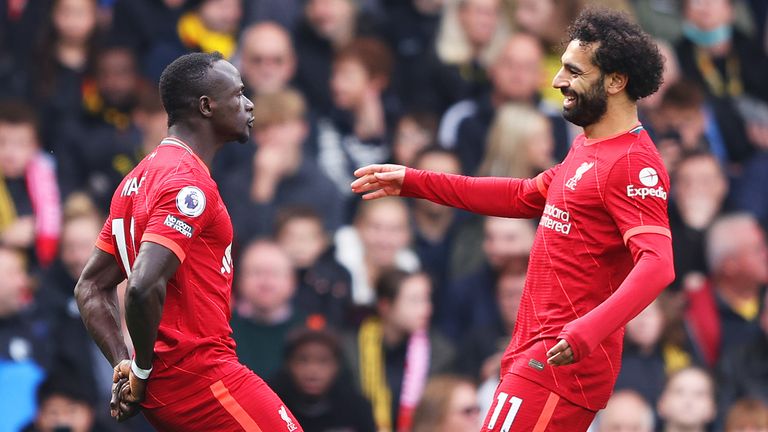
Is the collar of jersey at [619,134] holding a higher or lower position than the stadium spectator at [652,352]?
higher

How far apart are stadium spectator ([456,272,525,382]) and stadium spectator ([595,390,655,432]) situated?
79 centimetres

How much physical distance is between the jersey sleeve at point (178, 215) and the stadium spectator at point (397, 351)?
3970 mm

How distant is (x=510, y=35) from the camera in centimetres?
1150

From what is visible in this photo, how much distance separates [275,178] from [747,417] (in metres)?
3.64

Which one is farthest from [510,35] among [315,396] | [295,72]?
[315,396]

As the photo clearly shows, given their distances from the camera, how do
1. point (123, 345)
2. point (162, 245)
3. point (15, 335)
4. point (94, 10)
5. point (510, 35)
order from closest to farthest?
point (162, 245) → point (123, 345) → point (15, 335) → point (94, 10) → point (510, 35)

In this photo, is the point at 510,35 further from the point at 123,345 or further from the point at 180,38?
the point at 123,345

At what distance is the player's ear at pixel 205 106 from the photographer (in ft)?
19.0

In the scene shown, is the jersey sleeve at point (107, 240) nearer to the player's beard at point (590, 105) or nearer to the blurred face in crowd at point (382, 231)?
the player's beard at point (590, 105)

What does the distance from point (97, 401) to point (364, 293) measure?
1.94 meters

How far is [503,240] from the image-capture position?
10086 mm

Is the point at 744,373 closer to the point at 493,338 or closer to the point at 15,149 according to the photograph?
the point at 493,338

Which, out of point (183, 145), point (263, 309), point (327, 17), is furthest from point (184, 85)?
point (327, 17)

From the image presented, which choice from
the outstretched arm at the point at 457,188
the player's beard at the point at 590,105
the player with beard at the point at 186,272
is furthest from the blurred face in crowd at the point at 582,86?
the player with beard at the point at 186,272
